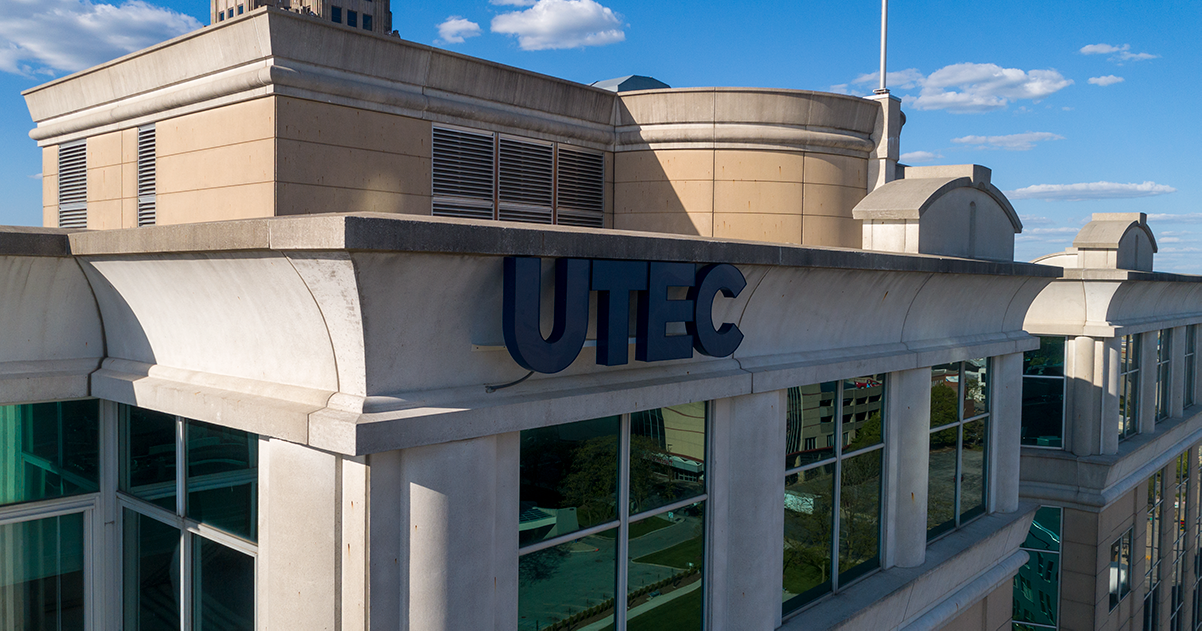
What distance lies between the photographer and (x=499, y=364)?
698 cm

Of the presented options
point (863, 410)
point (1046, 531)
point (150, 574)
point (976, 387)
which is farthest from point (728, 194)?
point (1046, 531)

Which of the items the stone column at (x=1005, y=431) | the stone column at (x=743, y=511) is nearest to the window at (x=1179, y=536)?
the stone column at (x=1005, y=431)

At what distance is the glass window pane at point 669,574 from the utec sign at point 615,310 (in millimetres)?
1977

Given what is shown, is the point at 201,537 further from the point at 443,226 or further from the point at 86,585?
the point at 443,226

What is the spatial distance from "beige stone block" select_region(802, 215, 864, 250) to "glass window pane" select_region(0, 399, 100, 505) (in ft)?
35.5

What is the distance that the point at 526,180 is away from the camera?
13.3 m

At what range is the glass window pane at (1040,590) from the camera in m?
22.9

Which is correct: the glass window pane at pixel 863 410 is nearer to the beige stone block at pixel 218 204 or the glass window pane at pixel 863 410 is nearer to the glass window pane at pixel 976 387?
the glass window pane at pixel 976 387

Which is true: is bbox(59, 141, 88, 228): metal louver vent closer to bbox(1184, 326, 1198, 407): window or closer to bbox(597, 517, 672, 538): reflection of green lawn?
bbox(597, 517, 672, 538): reflection of green lawn

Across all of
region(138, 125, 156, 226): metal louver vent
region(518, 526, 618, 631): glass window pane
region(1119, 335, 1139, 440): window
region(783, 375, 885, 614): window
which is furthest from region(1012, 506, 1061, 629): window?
region(138, 125, 156, 226): metal louver vent

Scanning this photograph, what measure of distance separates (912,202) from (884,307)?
2624 millimetres

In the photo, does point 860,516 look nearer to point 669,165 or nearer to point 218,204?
point 669,165

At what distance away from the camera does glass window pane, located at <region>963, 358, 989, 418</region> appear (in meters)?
14.9

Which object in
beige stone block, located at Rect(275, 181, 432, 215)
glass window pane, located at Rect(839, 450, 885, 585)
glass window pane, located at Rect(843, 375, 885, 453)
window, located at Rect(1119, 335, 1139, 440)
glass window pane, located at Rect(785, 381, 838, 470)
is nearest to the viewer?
beige stone block, located at Rect(275, 181, 432, 215)
